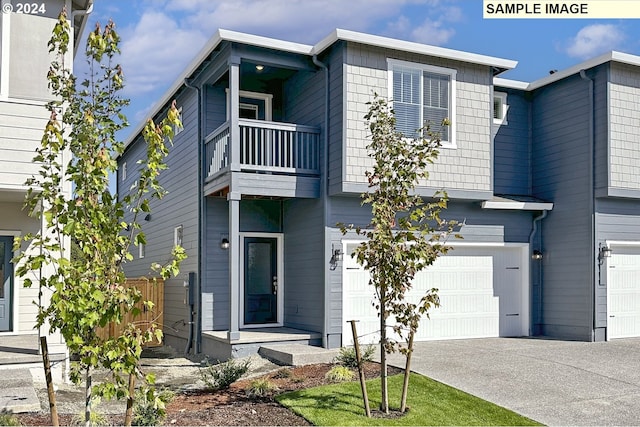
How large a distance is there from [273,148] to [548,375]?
6222 millimetres

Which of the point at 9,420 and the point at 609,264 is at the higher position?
the point at 609,264

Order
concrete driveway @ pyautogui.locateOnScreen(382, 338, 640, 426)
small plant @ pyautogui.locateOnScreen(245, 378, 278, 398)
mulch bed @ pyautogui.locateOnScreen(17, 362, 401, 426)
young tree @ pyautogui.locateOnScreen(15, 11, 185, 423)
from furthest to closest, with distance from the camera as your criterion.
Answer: small plant @ pyautogui.locateOnScreen(245, 378, 278, 398)
concrete driveway @ pyautogui.locateOnScreen(382, 338, 640, 426)
mulch bed @ pyautogui.locateOnScreen(17, 362, 401, 426)
young tree @ pyautogui.locateOnScreen(15, 11, 185, 423)

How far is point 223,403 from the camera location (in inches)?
319

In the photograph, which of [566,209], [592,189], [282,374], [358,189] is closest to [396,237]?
[282,374]

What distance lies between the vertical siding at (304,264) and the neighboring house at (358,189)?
1.8 inches

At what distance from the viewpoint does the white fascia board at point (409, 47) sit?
37.8 ft

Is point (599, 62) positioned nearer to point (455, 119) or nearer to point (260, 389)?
point (455, 119)

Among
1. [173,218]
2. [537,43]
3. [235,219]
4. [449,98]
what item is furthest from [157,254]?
[537,43]

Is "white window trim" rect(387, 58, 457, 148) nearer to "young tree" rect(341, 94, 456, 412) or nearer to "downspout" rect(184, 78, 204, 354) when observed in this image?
"downspout" rect(184, 78, 204, 354)

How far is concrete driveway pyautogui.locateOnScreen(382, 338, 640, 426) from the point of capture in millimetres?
7641

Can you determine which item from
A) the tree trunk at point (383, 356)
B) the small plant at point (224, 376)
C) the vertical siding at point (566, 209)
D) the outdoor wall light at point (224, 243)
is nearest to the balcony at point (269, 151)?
the outdoor wall light at point (224, 243)

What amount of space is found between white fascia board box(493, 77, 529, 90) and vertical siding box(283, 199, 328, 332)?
17.1 ft

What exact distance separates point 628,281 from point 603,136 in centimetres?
324

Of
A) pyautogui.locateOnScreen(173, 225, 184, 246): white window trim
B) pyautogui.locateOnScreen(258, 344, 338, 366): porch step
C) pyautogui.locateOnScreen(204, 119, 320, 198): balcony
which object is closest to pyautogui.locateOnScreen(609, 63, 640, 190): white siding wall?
pyautogui.locateOnScreen(204, 119, 320, 198): balcony
